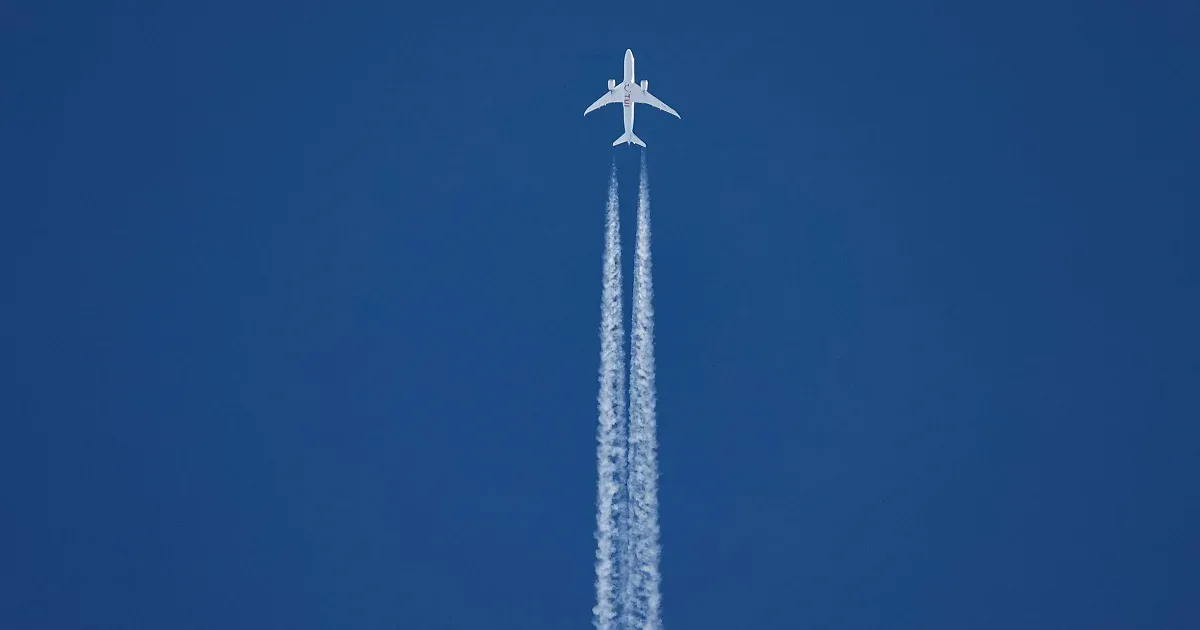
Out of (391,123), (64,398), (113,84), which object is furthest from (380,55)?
(64,398)

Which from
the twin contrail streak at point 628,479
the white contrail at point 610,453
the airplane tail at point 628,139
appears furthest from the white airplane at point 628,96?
the twin contrail streak at point 628,479

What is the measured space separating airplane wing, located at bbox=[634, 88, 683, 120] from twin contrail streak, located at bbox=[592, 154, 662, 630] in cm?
531

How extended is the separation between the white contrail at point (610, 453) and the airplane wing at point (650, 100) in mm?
5114

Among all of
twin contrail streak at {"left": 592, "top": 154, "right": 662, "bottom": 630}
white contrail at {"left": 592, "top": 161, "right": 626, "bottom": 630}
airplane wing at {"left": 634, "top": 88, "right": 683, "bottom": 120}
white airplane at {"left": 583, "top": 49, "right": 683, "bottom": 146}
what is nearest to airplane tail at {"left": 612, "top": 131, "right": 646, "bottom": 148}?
white airplane at {"left": 583, "top": 49, "right": 683, "bottom": 146}

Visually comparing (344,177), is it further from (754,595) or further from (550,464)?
(754,595)

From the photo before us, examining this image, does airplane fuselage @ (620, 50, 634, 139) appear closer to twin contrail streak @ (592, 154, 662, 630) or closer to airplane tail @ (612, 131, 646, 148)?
airplane tail @ (612, 131, 646, 148)

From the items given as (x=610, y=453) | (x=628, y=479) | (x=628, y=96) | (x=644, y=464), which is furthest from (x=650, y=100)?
(x=628, y=479)

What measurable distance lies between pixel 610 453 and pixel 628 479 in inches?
54.4

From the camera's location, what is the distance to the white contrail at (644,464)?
44.4 m

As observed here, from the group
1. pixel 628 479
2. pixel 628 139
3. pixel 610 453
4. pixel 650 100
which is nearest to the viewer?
pixel 628 479

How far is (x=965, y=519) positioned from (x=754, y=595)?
300 inches

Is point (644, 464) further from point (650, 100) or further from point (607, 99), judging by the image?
→ point (650, 100)

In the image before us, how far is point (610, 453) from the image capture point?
4622cm

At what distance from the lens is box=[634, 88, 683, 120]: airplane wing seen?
1896 inches
